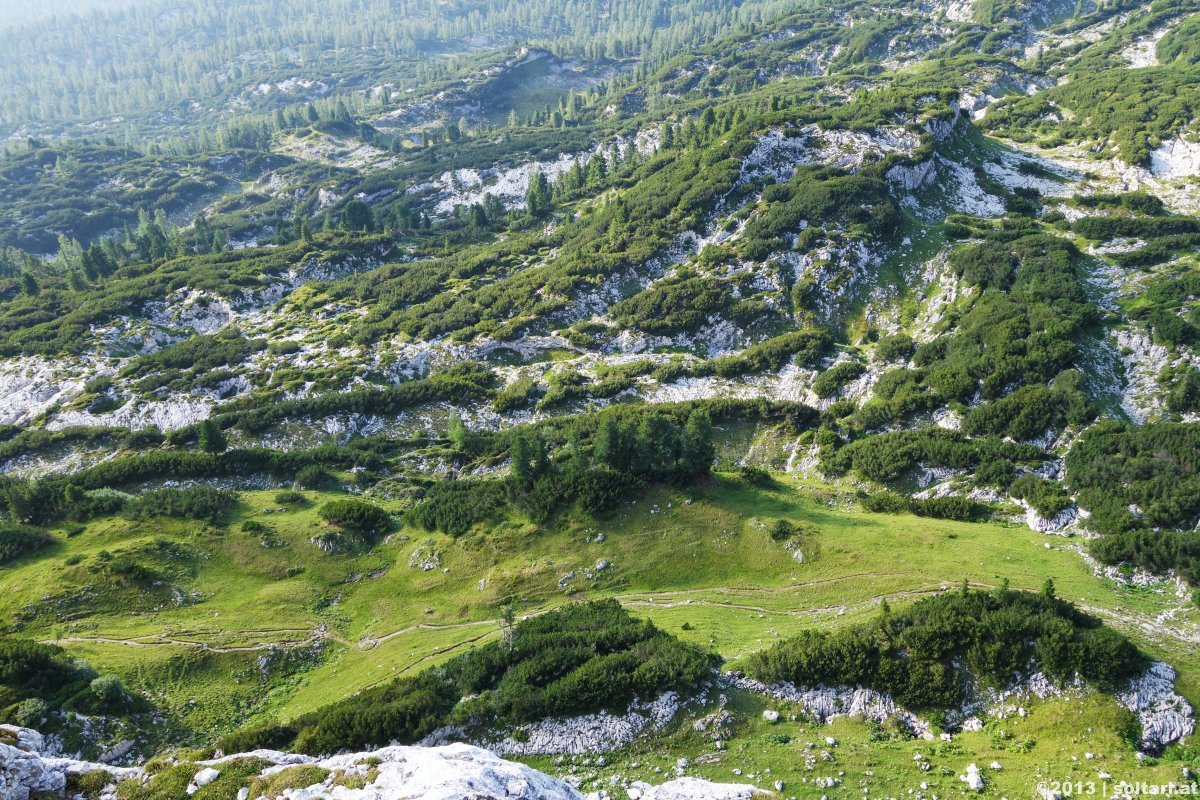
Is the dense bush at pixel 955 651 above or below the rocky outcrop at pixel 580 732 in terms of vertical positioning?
above

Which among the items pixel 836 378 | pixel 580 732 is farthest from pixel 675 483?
pixel 836 378

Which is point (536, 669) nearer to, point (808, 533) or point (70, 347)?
point (808, 533)

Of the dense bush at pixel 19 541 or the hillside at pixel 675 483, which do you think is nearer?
the hillside at pixel 675 483

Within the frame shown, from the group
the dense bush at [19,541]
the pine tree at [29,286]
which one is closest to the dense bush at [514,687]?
the dense bush at [19,541]

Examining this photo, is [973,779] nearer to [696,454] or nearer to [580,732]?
[580,732]

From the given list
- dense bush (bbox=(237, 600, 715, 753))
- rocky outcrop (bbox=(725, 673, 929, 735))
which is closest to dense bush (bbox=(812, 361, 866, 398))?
dense bush (bbox=(237, 600, 715, 753))

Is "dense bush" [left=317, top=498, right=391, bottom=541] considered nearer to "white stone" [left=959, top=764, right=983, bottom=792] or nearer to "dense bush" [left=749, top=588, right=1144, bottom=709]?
"dense bush" [left=749, top=588, right=1144, bottom=709]

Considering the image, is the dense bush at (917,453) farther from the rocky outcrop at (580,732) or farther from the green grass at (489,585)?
the rocky outcrop at (580,732)

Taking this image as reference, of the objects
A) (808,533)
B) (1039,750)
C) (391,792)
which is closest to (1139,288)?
(808,533)
